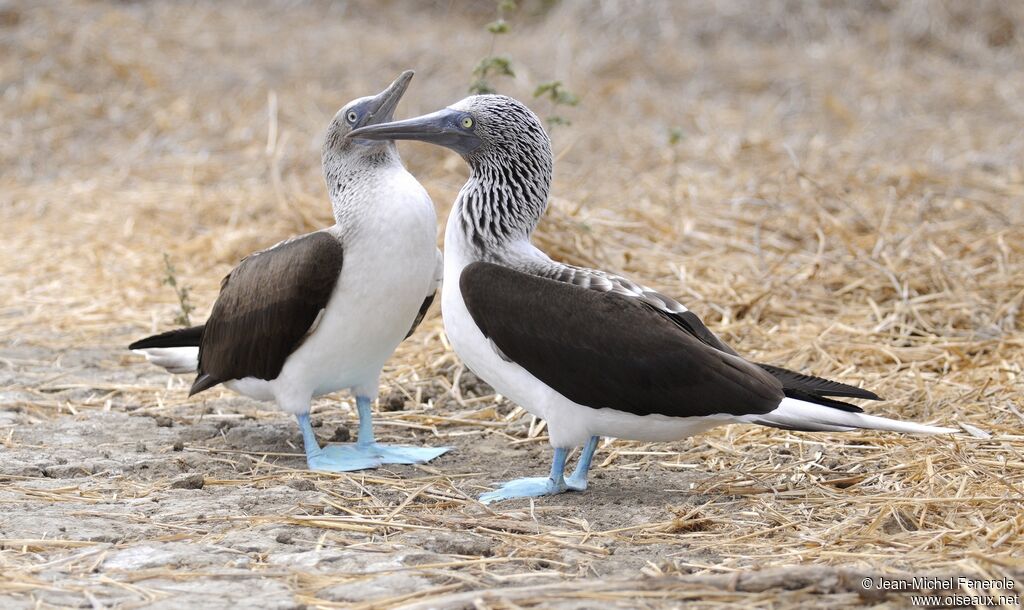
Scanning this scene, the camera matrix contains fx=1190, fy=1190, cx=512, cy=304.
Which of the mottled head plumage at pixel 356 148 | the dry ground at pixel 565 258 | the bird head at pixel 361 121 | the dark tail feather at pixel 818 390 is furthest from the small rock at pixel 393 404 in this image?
the dark tail feather at pixel 818 390

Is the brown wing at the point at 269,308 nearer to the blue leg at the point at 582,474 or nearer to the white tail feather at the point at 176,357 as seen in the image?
the white tail feather at the point at 176,357

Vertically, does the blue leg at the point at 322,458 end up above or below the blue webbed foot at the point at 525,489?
below

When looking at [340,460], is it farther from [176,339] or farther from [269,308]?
[176,339]

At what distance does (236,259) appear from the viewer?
798 cm

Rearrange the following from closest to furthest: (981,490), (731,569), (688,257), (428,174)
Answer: (731,569)
(981,490)
(688,257)
(428,174)

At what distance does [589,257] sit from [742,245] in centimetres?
123

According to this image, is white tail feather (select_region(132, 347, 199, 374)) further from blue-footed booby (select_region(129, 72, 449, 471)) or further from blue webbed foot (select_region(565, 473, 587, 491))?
blue webbed foot (select_region(565, 473, 587, 491))

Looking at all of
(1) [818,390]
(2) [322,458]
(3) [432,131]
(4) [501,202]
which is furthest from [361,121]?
(1) [818,390]

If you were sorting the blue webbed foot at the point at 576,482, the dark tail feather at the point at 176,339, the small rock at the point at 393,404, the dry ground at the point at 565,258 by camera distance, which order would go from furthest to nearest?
the small rock at the point at 393,404 < the dark tail feather at the point at 176,339 < the blue webbed foot at the point at 576,482 < the dry ground at the point at 565,258

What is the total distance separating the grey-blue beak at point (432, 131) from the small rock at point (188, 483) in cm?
146

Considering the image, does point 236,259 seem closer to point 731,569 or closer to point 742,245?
point 742,245

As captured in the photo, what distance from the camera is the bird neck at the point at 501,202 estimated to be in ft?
14.9

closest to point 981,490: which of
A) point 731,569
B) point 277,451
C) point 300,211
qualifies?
point 731,569

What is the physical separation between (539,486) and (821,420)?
A: 1.06 m
